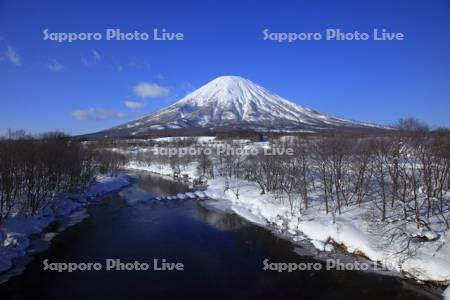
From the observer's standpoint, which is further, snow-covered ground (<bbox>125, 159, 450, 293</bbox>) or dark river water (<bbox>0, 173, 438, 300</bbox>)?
snow-covered ground (<bbox>125, 159, 450, 293</bbox>)

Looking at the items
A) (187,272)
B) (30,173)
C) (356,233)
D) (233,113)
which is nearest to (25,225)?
(30,173)

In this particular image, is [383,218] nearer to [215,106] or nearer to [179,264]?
[179,264]

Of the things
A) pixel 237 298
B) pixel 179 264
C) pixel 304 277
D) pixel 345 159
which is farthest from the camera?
pixel 345 159

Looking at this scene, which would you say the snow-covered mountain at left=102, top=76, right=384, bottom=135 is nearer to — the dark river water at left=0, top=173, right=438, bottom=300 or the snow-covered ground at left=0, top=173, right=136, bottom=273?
the snow-covered ground at left=0, top=173, right=136, bottom=273

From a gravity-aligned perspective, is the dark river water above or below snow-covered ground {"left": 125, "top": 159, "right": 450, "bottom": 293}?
below

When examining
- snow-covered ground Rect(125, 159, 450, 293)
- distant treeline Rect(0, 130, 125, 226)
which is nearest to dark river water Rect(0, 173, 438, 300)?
snow-covered ground Rect(125, 159, 450, 293)

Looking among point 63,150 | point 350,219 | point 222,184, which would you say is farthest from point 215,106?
point 350,219

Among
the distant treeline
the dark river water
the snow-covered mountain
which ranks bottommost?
the dark river water
